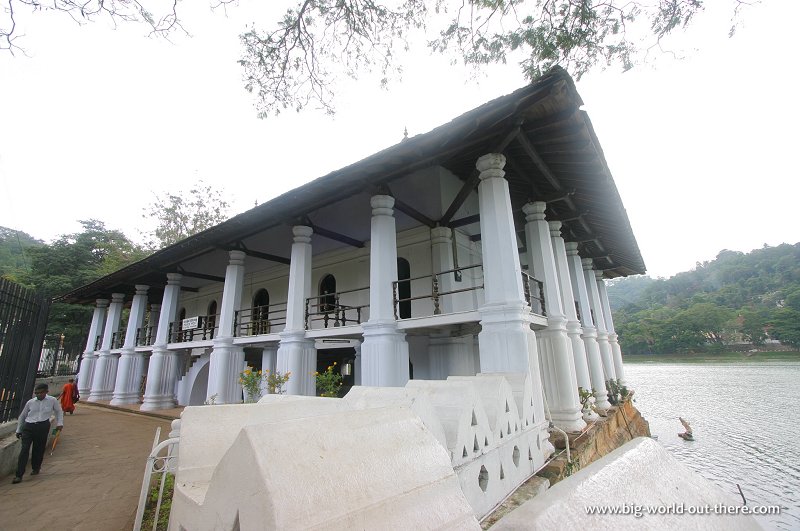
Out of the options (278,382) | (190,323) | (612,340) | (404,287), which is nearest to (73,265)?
(190,323)

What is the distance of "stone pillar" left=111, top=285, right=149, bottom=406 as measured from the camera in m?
14.9

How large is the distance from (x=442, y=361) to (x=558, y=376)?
8.41 feet

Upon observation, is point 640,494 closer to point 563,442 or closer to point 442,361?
point 563,442

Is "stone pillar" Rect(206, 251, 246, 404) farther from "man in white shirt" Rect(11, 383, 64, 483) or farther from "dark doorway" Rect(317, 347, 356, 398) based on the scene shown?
"man in white shirt" Rect(11, 383, 64, 483)

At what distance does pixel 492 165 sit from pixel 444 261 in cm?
323

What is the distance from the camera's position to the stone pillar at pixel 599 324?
1227 centimetres

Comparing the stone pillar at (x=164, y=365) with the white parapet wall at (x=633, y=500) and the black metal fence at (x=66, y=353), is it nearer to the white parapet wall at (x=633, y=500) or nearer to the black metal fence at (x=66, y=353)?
the white parapet wall at (x=633, y=500)

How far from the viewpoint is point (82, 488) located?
4.93 meters

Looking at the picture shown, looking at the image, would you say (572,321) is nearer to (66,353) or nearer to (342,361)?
(342,361)

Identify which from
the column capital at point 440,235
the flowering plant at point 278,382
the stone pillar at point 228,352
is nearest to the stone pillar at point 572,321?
the column capital at point 440,235

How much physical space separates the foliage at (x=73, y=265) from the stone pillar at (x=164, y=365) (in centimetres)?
1608

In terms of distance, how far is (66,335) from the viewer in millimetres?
26719

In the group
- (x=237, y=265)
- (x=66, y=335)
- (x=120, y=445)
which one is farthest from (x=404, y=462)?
(x=66, y=335)

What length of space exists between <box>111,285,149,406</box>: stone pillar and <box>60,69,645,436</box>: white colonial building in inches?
77.3
